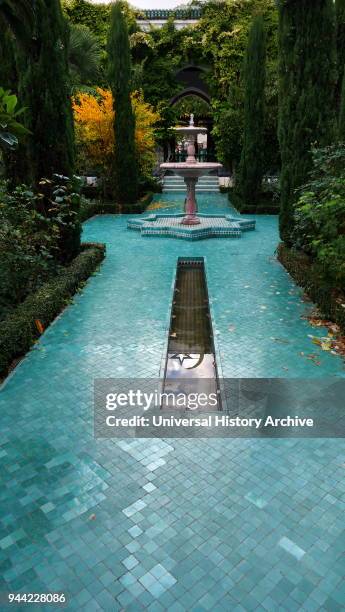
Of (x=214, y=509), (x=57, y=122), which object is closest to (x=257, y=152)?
(x=57, y=122)

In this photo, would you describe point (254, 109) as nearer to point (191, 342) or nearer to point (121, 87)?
point (121, 87)

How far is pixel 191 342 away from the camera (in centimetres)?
655

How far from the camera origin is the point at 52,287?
7512 millimetres

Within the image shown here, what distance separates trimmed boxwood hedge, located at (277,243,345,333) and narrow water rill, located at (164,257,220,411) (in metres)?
1.73

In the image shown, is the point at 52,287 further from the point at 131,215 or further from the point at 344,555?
the point at 131,215

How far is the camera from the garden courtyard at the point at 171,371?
9.30 feet

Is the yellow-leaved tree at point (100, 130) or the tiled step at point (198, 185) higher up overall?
the yellow-leaved tree at point (100, 130)

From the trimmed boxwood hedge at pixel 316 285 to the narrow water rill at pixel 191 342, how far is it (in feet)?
5.69

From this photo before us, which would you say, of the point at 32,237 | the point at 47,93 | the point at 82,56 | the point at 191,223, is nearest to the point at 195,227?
the point at 191,223

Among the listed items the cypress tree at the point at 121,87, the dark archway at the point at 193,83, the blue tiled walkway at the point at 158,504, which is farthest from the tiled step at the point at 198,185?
the blue tiled walkway at the point at 158,504

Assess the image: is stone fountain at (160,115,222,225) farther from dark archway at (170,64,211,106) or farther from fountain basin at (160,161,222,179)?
dark archway at (170,64,211,106)

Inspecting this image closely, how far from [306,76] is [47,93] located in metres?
5.05

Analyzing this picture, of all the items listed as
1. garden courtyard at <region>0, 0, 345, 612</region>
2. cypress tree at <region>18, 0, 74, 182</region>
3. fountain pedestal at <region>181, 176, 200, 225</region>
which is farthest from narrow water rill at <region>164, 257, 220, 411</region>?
fountain pedestal at <region>181, 176, 200, 225</region>

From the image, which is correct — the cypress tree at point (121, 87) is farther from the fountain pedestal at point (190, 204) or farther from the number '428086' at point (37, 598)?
the number '428086' at point (37, 598)
